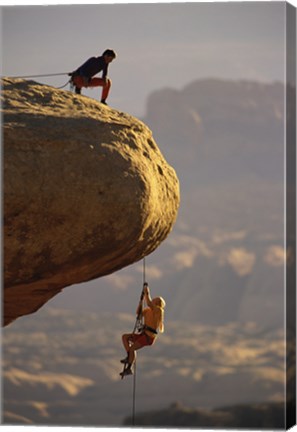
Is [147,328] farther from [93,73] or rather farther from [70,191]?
[93,73]

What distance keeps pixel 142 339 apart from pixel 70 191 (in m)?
1.85

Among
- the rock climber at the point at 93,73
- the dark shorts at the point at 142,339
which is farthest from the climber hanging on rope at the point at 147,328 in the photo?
the rock climber at the point at 93,73

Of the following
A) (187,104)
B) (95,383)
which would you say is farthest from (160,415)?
(187,104)

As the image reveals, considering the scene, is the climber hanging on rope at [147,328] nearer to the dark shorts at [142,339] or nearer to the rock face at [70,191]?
the dark shorts at [142,339]

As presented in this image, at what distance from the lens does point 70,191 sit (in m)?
9.03

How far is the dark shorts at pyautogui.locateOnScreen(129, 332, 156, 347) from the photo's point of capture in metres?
10.3

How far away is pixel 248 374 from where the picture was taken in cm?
5300

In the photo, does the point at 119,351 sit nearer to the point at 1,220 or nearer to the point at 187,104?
the point at 187,104

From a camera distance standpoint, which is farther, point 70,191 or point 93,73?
point 93,73

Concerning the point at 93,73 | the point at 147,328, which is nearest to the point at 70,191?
the point at 93,73

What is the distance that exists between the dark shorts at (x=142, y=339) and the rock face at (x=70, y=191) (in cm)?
72

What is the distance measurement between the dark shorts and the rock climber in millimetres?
2038

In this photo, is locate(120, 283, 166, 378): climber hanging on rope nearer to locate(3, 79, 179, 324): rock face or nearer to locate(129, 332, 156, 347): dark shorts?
locate(129, 332, 156, 347): dark shorts

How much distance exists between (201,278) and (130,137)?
5306cm
